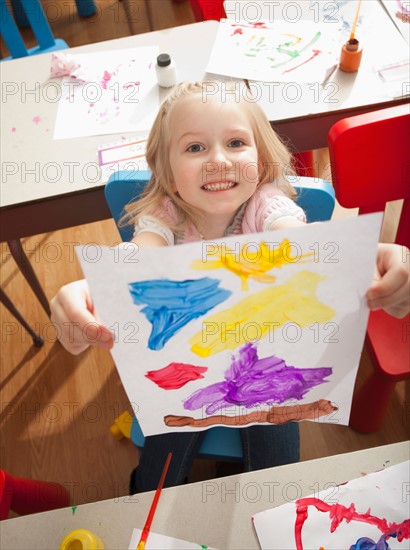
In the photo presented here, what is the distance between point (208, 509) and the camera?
0.78 meters

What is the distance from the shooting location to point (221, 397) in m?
0.78

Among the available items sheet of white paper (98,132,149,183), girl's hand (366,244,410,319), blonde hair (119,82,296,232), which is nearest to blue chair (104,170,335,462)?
blonde hair (119,82,296,232)

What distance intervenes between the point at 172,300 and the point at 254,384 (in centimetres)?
20

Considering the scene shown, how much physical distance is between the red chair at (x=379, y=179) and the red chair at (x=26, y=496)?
0.80 metres

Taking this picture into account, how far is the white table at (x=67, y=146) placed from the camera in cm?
128

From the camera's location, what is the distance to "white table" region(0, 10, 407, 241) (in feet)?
4.19

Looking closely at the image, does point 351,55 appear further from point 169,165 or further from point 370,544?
point 370,544

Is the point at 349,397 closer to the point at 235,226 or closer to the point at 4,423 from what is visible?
the point at 235,226

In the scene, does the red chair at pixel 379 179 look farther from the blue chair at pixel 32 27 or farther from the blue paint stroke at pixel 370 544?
the blue chair at pixel 32 27

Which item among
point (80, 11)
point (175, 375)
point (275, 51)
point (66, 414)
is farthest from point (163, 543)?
point (80, 11)

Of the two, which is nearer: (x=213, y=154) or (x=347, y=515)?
(x=347, y=515)

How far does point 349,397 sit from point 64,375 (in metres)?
1.15

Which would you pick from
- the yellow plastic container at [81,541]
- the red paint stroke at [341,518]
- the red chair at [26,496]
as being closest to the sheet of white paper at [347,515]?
the red paint stroke at [341,518]

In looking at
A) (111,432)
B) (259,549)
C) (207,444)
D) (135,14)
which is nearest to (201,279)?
(259,549)
